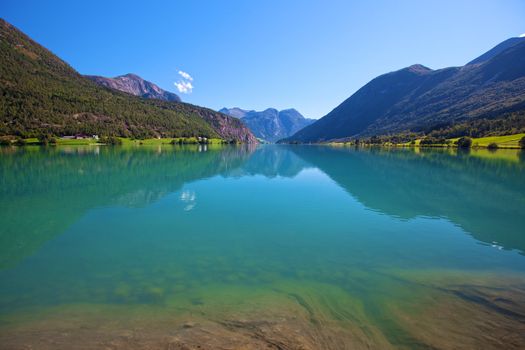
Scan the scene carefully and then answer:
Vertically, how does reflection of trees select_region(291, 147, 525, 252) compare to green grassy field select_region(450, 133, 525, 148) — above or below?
below

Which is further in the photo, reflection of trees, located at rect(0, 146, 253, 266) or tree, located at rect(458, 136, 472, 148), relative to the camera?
tree, located at rect(458, 136, 472, 148)

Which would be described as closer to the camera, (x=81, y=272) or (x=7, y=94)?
(x=81, y=272)

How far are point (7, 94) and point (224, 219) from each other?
249 meters

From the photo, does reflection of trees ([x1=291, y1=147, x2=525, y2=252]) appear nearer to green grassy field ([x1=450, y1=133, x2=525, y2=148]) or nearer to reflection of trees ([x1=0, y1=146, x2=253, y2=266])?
reflection of trees ([x1=0, y1=146, x2=253, y2=266])

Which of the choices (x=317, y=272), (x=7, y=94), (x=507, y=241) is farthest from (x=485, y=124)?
(x=7, y=94)

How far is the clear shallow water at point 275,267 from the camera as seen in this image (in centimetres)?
869

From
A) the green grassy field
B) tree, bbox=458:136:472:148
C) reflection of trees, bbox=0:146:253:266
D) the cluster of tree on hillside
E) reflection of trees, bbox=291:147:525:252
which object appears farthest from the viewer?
the cluster of tree on hillside

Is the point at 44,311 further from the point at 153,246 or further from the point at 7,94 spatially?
the point at 7,94

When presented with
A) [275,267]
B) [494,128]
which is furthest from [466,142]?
[275,267]

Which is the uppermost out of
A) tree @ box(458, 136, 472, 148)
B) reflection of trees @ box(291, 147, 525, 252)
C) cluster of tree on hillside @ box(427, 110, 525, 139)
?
cluster of tree on hillside @ box(427, 110, 525, 139)

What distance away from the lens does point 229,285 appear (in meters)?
11.1

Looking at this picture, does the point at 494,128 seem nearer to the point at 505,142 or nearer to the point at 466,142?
the point at 466,142

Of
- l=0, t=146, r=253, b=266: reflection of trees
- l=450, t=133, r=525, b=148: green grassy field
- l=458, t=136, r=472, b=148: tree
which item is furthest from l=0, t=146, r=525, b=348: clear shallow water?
l=458, t=136, r=472, b=148: tree

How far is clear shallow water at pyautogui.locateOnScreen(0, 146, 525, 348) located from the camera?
869 cm
